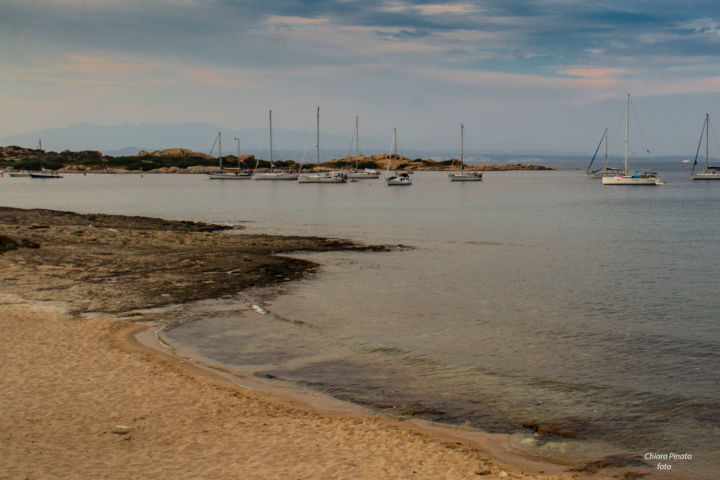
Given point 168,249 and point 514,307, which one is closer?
point 514,307

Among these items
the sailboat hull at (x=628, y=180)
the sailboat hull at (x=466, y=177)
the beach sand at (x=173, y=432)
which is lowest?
the beach sand at (x=173, y=432)

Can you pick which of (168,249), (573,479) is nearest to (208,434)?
(573,479)

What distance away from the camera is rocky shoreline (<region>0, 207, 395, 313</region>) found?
19.9m

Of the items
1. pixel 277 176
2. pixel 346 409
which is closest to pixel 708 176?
pixel 277 176

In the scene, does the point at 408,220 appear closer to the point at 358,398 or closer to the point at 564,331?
the point at 564,331

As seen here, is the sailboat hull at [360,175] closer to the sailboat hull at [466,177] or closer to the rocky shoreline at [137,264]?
the sailboat hull at [466,177]

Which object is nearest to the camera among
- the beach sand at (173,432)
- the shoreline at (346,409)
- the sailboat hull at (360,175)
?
the beach sand at (173,432)

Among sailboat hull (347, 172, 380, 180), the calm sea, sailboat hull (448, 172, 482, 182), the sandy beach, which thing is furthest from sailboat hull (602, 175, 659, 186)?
the sandy beach

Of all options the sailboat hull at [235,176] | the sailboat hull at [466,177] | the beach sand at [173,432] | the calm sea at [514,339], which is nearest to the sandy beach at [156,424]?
the beach sand at [173,432]

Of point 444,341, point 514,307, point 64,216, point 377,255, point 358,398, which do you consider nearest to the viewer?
point 358,398

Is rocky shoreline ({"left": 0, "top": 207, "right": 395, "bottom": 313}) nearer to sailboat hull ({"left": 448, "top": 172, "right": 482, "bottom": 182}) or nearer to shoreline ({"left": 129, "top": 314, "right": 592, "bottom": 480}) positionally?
shoreline ({"left": 129, "top": 314, "right": 592, "bottom": 480})

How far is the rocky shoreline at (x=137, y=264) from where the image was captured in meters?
19.9

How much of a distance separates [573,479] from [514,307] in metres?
12.5

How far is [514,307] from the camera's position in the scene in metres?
20.9
